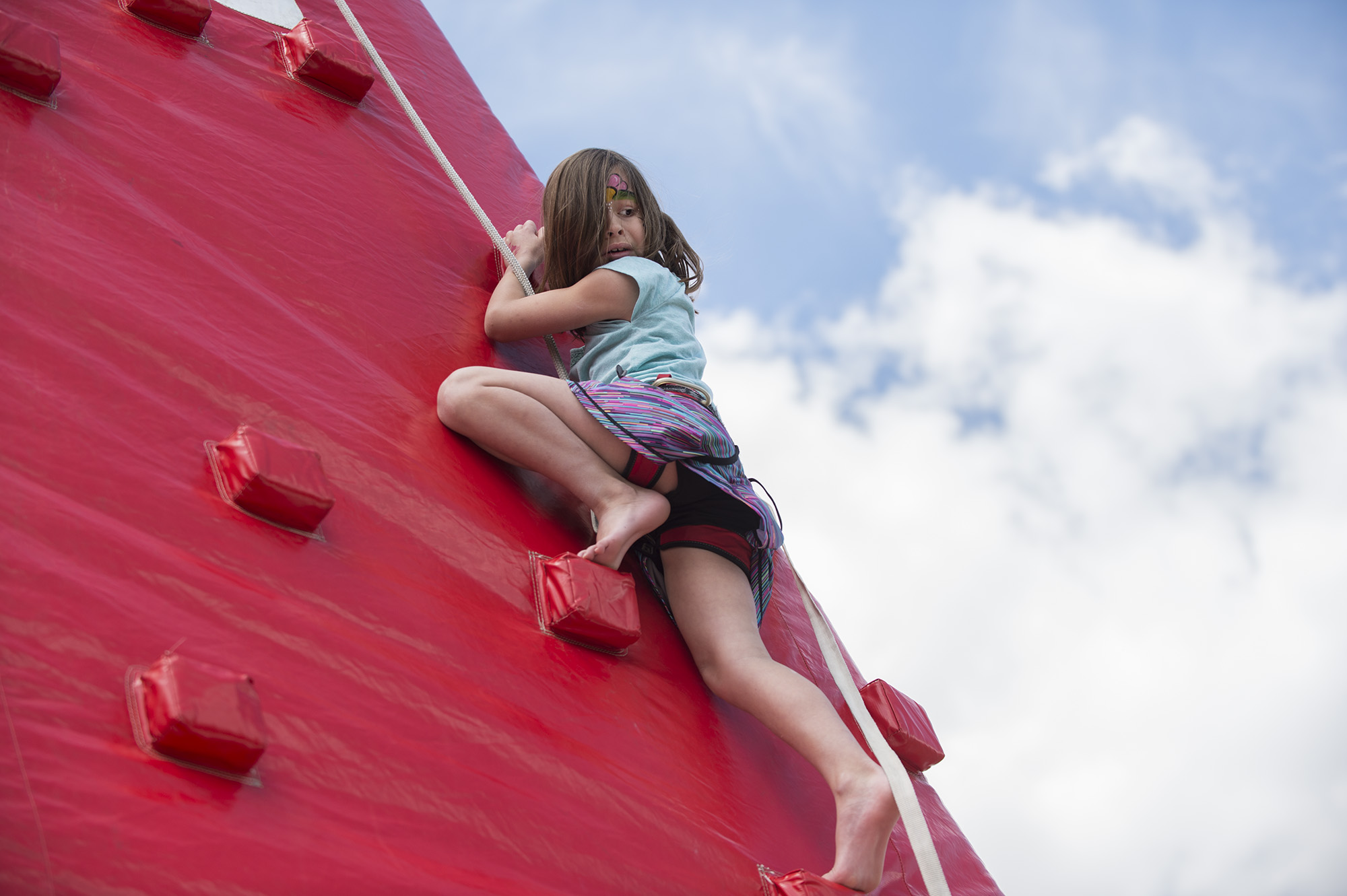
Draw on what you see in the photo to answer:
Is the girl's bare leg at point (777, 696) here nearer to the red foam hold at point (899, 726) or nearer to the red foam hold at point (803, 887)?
the red foam hold at point (803, 887)

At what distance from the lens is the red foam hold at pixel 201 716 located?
679mm

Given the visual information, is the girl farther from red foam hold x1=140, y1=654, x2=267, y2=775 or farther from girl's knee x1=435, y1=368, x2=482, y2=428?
red foam hold x1=140, y1=654, x2=267, y2=775

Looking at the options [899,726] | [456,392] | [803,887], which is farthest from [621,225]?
[803,887]

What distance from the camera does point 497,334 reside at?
4.51 feet

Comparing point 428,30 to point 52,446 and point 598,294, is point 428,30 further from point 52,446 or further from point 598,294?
point 52,446

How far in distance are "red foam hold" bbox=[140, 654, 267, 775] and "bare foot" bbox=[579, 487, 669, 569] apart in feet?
1.44

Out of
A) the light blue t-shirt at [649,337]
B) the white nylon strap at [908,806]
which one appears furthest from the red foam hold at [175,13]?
the white nylon strap at [908,806]

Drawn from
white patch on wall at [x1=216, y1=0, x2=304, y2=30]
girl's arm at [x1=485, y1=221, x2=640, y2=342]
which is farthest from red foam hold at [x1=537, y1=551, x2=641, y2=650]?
white patch on wall at [x1=216, y1=0, x2=304, y2=30]

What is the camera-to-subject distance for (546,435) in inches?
46.1

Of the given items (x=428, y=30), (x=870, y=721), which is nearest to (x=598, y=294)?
(x=870, y=721)

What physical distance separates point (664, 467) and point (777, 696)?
27cm

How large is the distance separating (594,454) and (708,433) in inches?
4.9

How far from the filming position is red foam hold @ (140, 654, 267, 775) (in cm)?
68

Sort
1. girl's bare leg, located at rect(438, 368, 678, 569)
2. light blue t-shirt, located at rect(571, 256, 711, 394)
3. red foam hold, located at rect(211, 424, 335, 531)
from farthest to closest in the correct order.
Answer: light blue t-shirt, located at rect(571, 256, 711, 394) < girl's bare leg, located at rect(438, 368, 678, 569) < red foam hold, located at rect(211, 424, 335, 531)
